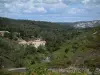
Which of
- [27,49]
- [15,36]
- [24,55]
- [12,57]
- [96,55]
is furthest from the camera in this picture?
[15,36]

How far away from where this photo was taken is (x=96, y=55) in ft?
200

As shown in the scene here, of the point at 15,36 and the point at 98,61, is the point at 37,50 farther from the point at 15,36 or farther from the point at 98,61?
the point at 98,61

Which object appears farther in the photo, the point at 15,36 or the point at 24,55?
the point at 15,36

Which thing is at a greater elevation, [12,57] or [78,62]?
[78,62]

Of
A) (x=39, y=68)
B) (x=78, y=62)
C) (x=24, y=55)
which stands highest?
(x=39, y=68)

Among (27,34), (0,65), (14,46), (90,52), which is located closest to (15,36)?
(27,34)

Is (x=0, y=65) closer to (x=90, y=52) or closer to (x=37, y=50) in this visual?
(x=90, y=52)

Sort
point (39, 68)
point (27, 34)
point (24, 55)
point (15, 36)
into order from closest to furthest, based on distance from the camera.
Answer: point (39, 68) < point (24, 55) < point (15, 36) < point (27, 34)

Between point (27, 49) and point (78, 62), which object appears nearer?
point (78, 62)

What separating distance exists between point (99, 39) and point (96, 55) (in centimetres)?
2097

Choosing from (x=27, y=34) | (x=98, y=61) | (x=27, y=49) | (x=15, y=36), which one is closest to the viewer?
(x=98, y=61)

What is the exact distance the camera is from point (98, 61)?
2167 inches

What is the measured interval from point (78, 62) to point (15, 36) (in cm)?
9451

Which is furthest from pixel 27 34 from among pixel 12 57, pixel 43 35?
pixel 12 57
